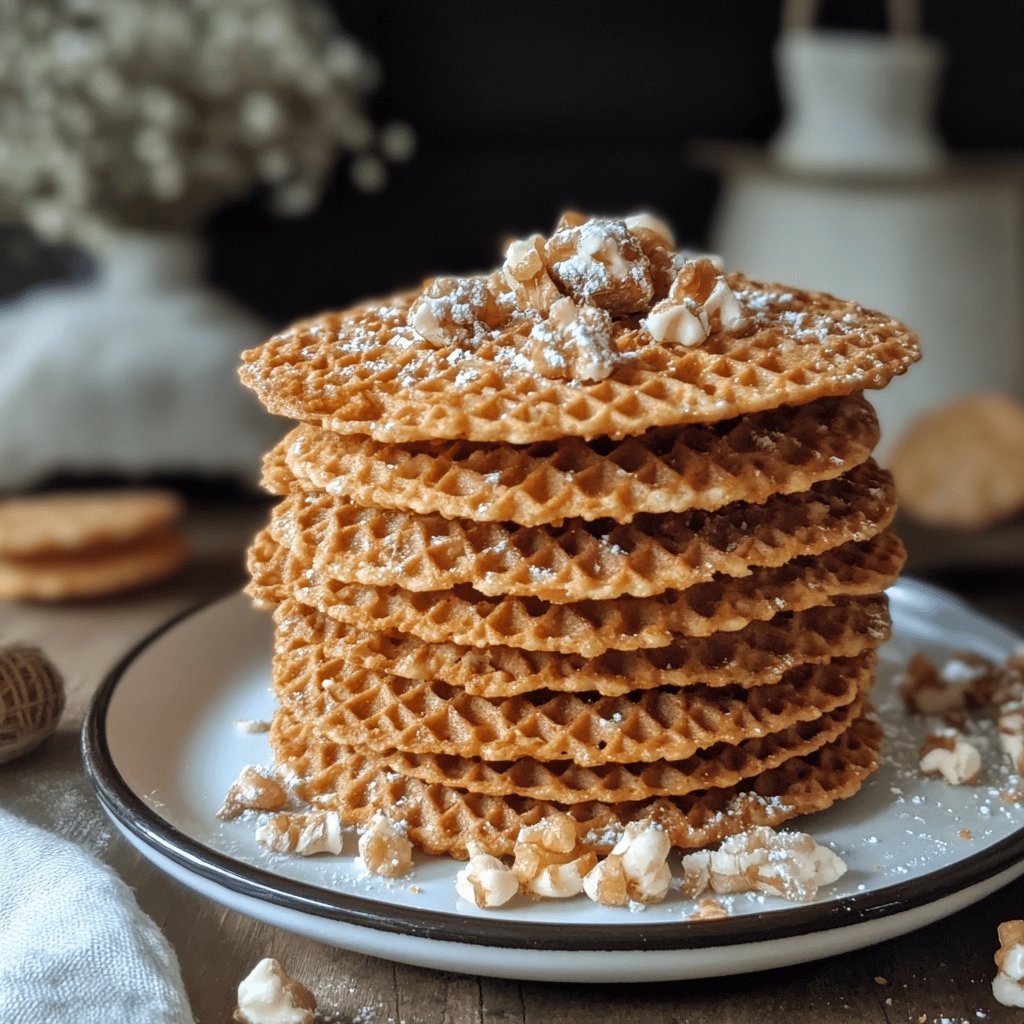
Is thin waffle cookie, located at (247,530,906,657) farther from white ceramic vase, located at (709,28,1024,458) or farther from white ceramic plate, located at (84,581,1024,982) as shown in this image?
white ceramic vase, located at (709,28,1024,458)

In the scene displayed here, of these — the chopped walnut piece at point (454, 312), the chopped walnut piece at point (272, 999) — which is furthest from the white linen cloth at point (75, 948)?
the chopped walnut piece at point (454, 312)

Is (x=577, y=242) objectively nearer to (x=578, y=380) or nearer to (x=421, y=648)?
(x=578, y=380)

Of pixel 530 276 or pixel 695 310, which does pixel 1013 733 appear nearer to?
pixel 695 310

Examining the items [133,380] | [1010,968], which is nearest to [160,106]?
[133,380]

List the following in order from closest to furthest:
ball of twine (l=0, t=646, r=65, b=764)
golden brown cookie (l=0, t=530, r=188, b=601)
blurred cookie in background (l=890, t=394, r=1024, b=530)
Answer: ball of twine (l=0, t=646, r=65, b=764), golden brown cookie (l=0, t=530, r=188, b=601), blurred cookie in background (l=890, t=394, r=1024, b=530)

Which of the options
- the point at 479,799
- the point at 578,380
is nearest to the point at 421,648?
the point at 479,799

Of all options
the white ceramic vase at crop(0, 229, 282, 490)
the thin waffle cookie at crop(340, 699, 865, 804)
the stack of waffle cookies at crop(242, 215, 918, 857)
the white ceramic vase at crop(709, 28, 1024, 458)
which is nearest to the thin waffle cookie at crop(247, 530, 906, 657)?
the stack of waffle cookies at crop(242, 215, 918, 857)
